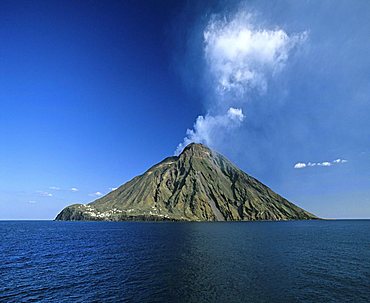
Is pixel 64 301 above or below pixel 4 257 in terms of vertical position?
below

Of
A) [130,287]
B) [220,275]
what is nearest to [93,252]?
[130,287]

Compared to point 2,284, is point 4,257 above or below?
above

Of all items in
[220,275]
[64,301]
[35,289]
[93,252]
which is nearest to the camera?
[64,301]

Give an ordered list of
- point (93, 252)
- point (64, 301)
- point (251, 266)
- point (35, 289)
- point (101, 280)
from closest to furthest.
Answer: point (64, 301) < point (35, 289) < point (101, 280) < point (251, 266) < point (93, 252)

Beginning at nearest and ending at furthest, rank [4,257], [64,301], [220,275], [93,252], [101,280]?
[64,301] → [101,280] → [220,275] → [4,257] → [93,252]

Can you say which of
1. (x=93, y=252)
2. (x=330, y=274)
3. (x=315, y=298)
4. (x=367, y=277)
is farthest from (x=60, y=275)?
(x=367, y=277)

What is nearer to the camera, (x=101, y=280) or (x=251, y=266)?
(x=101, y=280)

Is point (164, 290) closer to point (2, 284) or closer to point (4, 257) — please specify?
point (2, 284)

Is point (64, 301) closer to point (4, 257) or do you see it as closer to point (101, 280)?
point (101, 280)

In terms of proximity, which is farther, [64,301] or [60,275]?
[60,275]
